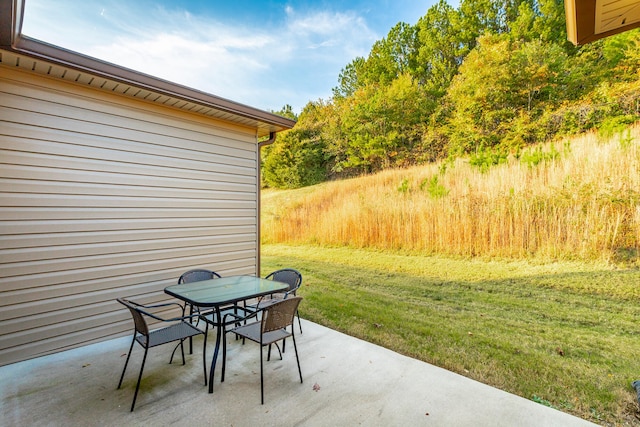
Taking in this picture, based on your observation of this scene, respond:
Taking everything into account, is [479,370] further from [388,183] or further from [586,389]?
[388,183]

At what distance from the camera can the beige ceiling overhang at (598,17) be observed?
143 centimetres

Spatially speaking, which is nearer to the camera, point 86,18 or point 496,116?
point 86,18

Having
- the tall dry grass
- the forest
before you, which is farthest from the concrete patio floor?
the forest

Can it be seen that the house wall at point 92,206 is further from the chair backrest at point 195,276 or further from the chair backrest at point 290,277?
the chair backrest at point 290,277

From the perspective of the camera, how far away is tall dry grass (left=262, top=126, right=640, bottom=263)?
369 centimetres

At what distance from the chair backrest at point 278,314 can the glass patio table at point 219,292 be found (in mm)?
340

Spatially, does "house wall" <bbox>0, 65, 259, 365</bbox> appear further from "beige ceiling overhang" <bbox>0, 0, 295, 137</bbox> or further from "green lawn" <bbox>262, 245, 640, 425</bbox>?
"green lawn" <bbox>262, 245, 640, 425</bbox>

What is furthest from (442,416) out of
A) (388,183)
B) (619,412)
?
(388,183)

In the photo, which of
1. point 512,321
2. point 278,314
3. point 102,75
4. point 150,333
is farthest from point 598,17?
point 102,75

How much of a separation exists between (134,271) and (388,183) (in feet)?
17.2

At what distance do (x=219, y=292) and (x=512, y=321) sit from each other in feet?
10.9

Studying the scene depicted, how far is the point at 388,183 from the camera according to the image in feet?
21.8

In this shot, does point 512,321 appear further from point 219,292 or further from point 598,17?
point 219,292

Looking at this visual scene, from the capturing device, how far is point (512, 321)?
335 centimetres
